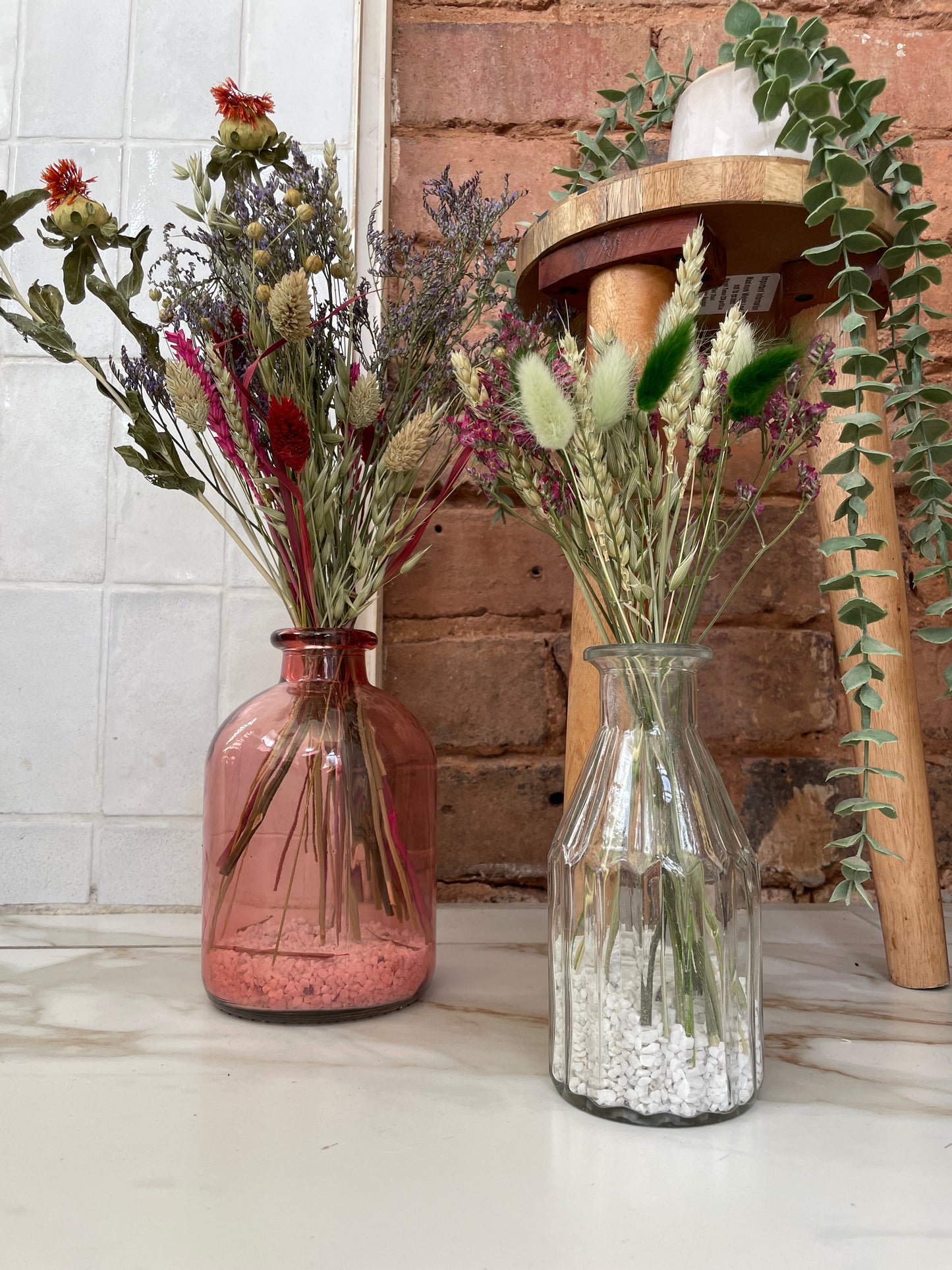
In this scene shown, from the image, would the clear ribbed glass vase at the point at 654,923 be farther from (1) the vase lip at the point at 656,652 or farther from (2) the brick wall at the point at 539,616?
(2) the brick wall at the point at 539,616

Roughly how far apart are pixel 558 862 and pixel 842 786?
2.05 feet

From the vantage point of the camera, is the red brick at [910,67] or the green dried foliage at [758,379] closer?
the green dried foliage at [758,379]

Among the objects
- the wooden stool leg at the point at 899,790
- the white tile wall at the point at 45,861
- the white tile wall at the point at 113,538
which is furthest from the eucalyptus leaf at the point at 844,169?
the white tile wall at the point at 45,861

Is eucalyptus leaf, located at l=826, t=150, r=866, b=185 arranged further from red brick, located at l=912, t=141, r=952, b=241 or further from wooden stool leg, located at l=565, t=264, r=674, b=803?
red brick, located at l=912, t=141, r=952, b=241

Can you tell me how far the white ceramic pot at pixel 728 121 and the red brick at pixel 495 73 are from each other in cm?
40

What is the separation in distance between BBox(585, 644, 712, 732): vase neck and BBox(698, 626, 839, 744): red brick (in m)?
0.55

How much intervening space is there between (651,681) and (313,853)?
0.27m

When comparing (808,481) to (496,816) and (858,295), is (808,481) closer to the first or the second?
(858,295)

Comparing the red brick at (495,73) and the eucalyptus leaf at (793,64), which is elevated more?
the red brick at (495,73)

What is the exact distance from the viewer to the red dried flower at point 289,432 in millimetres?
576

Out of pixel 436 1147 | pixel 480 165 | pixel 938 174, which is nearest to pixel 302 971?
pixel 436 1147

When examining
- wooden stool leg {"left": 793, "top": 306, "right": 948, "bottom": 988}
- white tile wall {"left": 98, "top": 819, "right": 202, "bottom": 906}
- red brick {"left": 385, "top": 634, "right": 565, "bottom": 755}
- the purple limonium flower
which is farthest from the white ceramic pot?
white tile wall {"left": 98, "top": 819, "right": 202, "bottom": 906}

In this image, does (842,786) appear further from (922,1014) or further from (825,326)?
(825,326)

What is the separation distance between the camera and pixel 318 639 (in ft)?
2.18
